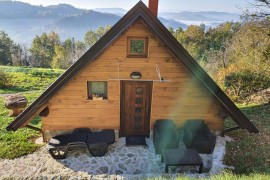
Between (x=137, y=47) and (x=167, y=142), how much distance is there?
3.86m

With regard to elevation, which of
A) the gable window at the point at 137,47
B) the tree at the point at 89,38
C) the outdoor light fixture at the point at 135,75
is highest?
the tree at the point at 89,38

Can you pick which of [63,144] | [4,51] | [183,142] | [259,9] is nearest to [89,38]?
[4,51]

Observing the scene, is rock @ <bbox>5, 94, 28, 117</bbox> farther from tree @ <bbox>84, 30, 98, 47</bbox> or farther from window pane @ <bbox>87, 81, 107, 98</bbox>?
tree @ <bbox>84, 30, 98, 47</bbox>

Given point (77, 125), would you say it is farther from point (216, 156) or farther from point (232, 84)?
point (232, 84)

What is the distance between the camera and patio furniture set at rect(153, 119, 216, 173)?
7.56 metres

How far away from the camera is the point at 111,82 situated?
871 centimetres

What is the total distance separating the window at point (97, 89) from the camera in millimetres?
8781

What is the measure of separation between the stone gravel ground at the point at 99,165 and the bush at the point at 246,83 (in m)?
8.45

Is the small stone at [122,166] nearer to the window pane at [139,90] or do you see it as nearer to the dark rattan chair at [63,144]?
the dark rattan chair at [63,144]

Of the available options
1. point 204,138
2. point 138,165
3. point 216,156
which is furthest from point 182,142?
point 138,165

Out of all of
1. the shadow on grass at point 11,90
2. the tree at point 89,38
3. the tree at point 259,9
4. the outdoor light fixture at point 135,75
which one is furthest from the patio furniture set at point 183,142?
the tree at point 89,38

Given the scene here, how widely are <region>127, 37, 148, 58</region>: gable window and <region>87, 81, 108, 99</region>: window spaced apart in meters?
1.66

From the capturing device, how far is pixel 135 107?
928 cm

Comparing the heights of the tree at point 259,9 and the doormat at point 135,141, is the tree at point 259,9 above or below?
above
